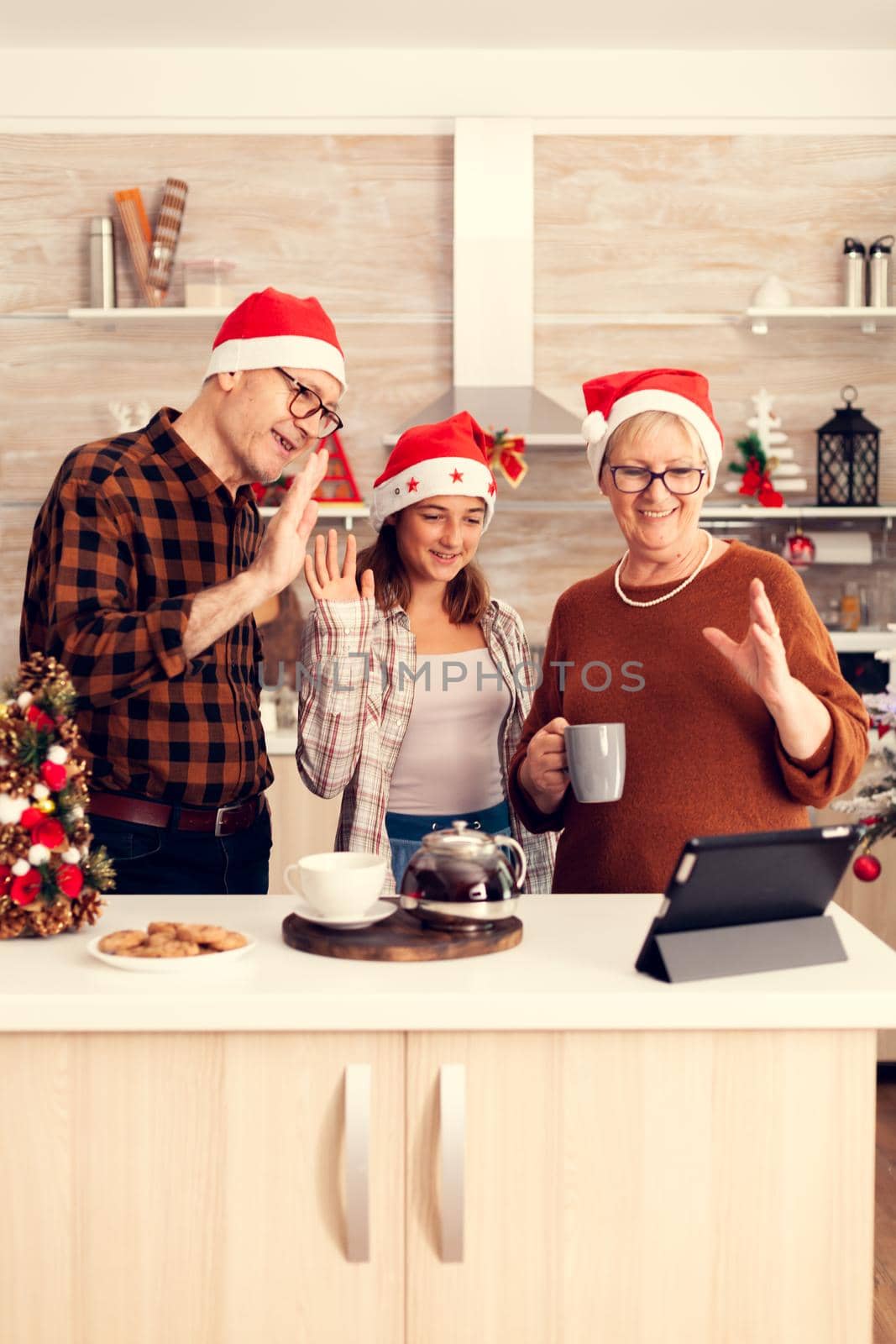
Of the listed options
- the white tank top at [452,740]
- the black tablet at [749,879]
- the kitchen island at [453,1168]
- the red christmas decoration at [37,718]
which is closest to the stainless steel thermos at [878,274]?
the white tank top at [452,740]

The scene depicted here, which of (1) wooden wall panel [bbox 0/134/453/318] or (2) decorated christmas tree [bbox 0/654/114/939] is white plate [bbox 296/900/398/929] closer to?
(2) decorated christmas tree [bbox 0/654/114/939]

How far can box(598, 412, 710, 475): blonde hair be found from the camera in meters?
1.87

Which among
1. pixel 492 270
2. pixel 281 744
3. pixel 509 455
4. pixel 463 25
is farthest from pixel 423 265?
pixel 281 744

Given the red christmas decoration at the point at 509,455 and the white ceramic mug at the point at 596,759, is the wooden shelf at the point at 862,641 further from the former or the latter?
the white ceramic mug at the point at 596,759

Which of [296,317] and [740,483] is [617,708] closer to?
[296,317]

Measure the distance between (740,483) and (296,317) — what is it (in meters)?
2.50

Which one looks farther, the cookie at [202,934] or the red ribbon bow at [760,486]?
the red ribbon bow at [760,486]

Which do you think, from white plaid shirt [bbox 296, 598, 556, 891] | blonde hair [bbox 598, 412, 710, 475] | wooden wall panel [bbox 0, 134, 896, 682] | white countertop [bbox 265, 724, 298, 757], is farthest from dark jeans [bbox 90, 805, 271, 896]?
wooden wall panel [bbox 0, 134, 896, 682]

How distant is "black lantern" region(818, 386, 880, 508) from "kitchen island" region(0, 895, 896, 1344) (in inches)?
121

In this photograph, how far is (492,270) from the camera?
4137mm

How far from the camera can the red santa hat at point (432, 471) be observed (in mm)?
2350

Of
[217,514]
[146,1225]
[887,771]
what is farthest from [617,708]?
[887,771]

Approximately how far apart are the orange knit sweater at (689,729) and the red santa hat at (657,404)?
7.4 inches

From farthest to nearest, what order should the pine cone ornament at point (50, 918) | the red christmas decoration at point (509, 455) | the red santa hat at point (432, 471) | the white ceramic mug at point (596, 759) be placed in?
the red christmas decoration at point (509, 455)
the red santa hat at point (432, 471)
the white ceramic mug at point (596, 759)
the pine cone ornament at point (50, 918)
